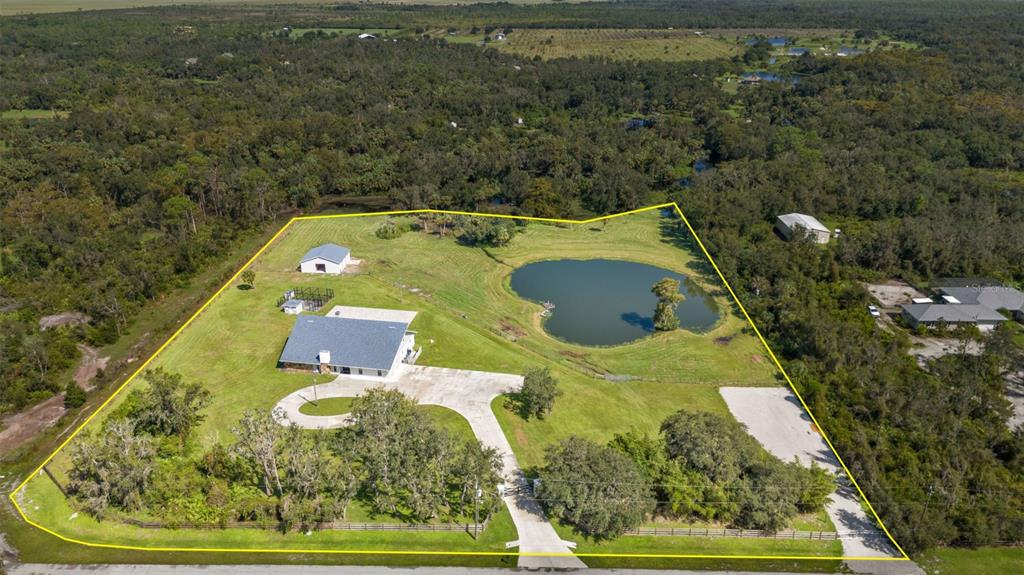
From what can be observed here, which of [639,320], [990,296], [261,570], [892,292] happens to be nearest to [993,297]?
[990,296]

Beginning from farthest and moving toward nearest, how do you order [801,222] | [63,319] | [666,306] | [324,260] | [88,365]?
[801,222] < [324,260] < [666,306] < [63,319] < [88,365]

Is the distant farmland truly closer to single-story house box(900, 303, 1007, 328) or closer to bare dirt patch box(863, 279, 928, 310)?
bare dirt patch box(863, 279, 928, 310)

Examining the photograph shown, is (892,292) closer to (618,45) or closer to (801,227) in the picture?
(801,227)

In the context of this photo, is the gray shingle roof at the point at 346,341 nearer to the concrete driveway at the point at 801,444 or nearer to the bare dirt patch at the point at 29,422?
the bare dirt patch at the point at 29,422

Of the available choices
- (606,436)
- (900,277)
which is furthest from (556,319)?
(900,277)

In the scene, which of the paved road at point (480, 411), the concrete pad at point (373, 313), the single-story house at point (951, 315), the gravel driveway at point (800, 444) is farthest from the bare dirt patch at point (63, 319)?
the single-story house at point (951, 315)

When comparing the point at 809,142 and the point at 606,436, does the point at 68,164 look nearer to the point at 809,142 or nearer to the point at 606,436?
the point at 606,436
